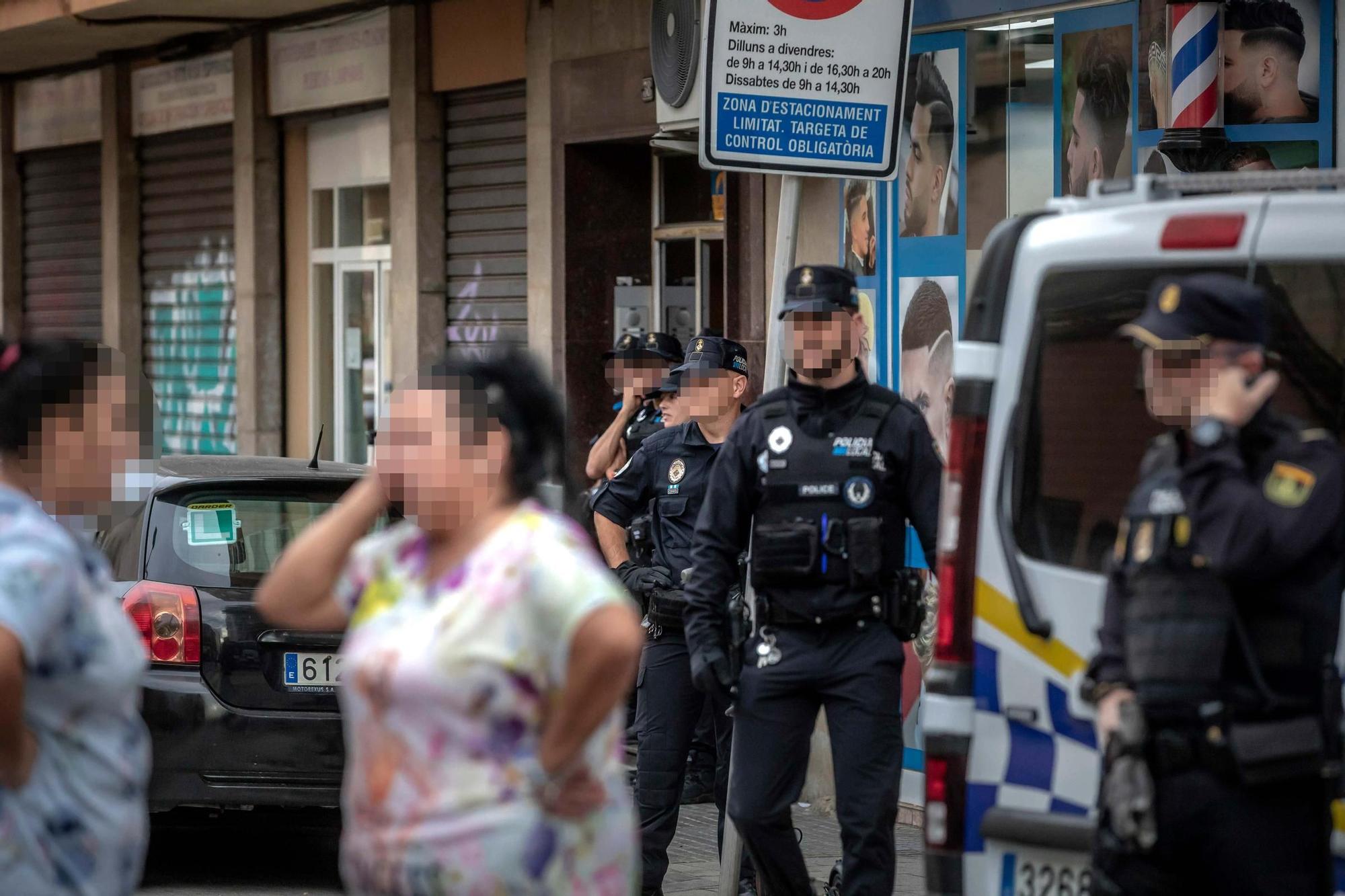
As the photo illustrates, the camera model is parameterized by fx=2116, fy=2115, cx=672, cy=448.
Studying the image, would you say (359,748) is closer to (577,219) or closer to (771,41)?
(771,41)

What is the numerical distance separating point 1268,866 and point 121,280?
1553cm

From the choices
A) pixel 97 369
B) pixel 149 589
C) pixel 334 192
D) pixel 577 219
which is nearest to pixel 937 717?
pixel 97 369

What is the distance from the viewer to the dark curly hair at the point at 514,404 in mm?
3203

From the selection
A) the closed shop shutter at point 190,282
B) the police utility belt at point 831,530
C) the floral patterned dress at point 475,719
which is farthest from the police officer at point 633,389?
the closed shop shutter at point 190,282

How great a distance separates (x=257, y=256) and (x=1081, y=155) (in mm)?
9094

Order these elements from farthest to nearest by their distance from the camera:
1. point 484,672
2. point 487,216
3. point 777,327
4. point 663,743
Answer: point 487,216 < point 663,743 < point 777,327 < point 484,672

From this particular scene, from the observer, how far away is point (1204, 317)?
142 inches

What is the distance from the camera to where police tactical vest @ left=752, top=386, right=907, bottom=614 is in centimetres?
558

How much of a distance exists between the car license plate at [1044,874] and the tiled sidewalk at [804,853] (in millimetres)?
2420

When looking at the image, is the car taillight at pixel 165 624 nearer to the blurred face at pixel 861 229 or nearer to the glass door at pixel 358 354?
the blurred face at pixel 861 229

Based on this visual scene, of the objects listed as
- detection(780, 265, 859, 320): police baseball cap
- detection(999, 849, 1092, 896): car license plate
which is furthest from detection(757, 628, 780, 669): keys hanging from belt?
detection(999, 849, 1092, 896): car license plate

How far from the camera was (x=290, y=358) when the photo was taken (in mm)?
16078

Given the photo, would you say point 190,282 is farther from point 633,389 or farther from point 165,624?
point 165,624

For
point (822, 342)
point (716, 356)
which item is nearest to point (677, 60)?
point (716, 356)
